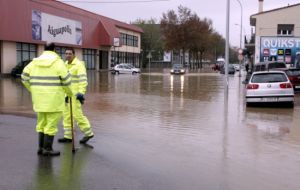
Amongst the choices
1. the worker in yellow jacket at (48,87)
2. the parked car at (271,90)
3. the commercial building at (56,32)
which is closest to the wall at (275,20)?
the commercial building at (56,32)

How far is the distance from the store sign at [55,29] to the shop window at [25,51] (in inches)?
47.5

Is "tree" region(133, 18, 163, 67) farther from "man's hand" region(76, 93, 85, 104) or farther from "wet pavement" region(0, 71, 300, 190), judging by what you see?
"man's hand" region(76, 93, 85, 104)

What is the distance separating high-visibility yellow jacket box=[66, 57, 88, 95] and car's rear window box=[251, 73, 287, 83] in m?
10.4

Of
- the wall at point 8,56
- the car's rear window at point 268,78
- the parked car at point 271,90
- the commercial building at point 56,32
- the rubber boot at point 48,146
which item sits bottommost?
the rubber boot at point 48,146

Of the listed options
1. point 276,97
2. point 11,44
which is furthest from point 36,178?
point 11,44

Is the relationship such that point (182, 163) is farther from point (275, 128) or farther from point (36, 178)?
point (275, 128)

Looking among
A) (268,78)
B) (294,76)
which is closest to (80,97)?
(268,78)

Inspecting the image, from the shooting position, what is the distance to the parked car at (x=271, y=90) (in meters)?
17.9

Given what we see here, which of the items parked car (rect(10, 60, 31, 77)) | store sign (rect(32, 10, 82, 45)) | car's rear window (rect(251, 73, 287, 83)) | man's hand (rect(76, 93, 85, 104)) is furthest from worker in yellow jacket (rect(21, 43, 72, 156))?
store sign (rect(32, 10, 82, 45))

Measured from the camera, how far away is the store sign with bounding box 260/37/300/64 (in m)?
44.2

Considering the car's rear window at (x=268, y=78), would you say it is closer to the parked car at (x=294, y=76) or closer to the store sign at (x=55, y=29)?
the parked car at (x=294, y=76)

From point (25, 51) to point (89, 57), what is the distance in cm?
1834

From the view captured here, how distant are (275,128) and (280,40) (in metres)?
33.2

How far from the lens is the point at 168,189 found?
6219 millimetres
